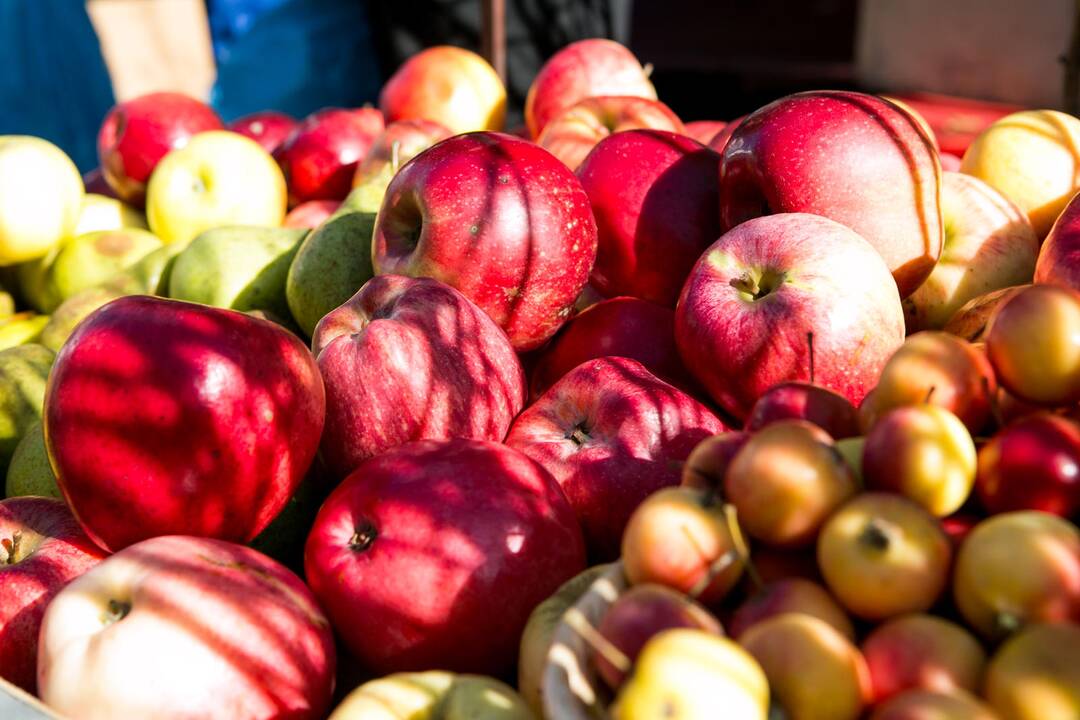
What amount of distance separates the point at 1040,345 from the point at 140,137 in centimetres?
248

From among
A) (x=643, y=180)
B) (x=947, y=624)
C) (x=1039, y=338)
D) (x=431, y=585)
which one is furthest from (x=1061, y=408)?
(x=643, y=180)

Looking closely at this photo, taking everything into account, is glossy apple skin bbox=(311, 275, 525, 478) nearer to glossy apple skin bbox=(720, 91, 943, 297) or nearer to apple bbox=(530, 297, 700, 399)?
apple bbox=(530, 297, 700, 399)

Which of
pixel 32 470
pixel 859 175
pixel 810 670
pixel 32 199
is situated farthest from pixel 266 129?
pixel 810 670

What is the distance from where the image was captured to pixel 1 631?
126 centimetres

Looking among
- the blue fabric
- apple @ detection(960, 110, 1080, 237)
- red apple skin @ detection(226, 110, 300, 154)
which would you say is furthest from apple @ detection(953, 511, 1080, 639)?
the blue fabric

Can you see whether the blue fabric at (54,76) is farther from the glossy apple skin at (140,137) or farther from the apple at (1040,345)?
the apple at (1040,345)

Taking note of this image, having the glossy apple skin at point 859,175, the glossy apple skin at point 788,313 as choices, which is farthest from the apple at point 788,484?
the glossy apple skin at point 859,175

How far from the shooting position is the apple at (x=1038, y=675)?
0.77m

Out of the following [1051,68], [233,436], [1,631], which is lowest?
[1051,68]

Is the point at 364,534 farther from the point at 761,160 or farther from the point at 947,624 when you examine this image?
the point at 761,160

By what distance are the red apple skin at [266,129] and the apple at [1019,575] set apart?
2.55 meters

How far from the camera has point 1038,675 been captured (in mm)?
783

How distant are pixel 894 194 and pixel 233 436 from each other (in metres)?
1.08

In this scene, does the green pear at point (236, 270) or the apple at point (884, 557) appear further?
the green pear at point (236, 270)
